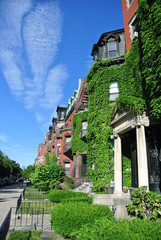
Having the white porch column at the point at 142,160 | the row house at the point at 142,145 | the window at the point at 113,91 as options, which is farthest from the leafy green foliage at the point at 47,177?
the white porch column at the point at 142,160

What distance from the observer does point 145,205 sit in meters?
8.71

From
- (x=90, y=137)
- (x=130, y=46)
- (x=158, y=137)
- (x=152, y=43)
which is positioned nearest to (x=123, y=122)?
(x=158, y=137)

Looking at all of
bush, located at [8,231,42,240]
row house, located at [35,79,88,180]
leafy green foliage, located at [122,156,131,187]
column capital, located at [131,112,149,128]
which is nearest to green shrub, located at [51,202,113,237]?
bush, located at [8,231,42,240]

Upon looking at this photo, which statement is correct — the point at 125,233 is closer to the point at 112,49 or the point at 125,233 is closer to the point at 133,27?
the point at 133,27

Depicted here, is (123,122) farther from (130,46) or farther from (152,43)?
(130,46)

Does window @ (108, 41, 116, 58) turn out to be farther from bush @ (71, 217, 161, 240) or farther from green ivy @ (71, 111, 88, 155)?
bush @ (71, 217, 161, 240)

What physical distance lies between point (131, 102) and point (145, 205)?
5390 mm

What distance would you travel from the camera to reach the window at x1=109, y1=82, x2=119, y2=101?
17.7m

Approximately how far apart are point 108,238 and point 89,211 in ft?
10.2

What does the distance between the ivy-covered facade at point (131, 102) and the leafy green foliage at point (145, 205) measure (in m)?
1.66

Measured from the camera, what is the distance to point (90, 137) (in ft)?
61.8

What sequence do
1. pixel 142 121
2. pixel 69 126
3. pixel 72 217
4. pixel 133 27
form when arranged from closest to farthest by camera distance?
1. pixel 72 217
2. pixel 142 121
3. pixel 133 27
4. pixel 69 126

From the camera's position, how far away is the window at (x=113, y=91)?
1772cm

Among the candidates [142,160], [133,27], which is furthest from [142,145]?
[133,27]
